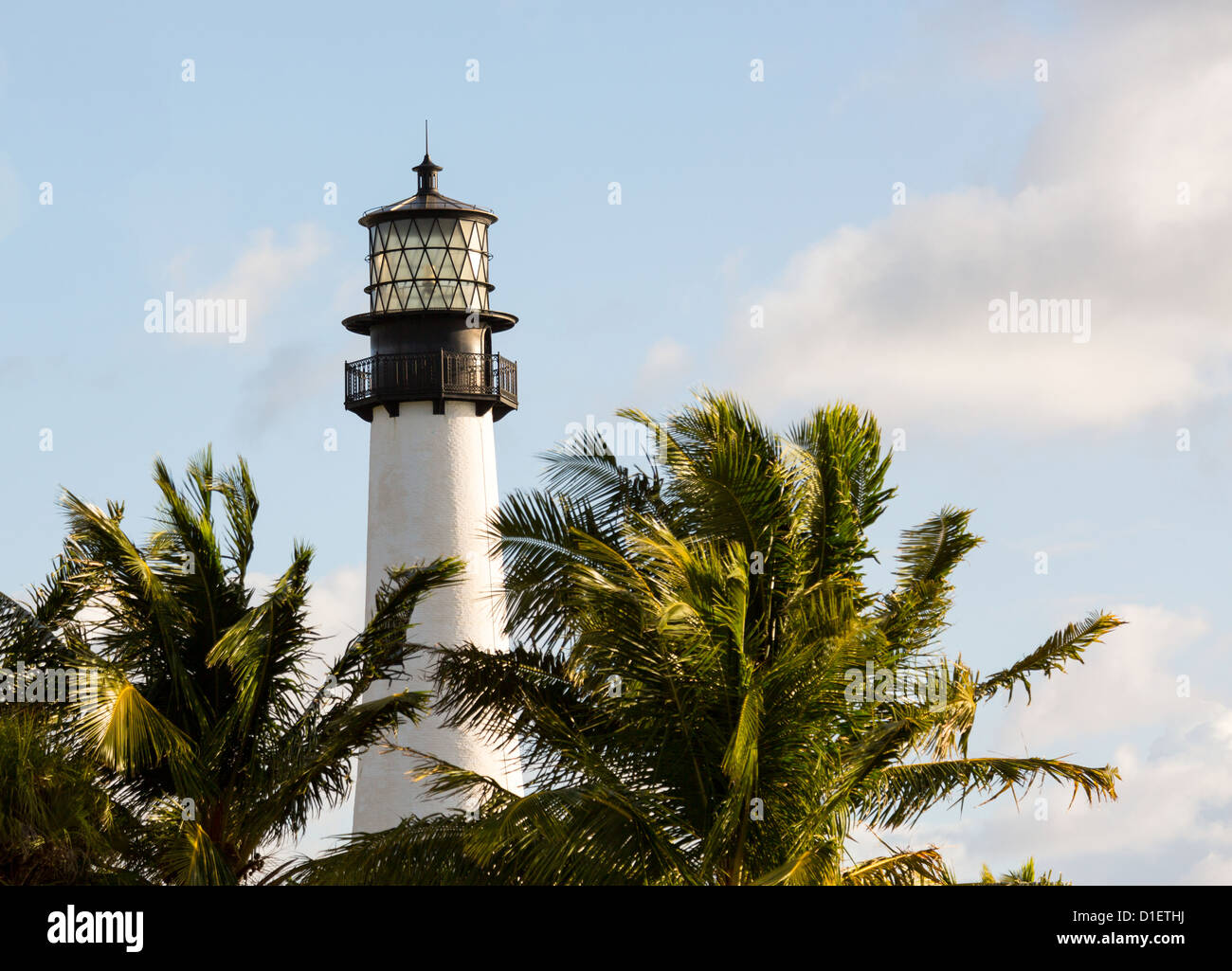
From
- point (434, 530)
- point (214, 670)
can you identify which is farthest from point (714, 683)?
point (434, 530)

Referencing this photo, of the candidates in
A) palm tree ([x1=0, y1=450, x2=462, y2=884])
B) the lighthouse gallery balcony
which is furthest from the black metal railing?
palm tree ([x1=0, y1=450, x2=462, y2=884])

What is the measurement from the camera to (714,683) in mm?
17094

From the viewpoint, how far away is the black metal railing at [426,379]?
32.6 metres

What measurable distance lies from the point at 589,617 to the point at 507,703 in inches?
91.1

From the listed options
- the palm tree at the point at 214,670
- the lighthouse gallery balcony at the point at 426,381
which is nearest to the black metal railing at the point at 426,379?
the lighthouse gallery balcony at the point at 426,381

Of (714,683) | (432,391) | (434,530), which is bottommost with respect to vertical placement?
(714,683)

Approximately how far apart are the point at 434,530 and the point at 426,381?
105 inches

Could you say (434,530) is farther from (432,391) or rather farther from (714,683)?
(714,683)

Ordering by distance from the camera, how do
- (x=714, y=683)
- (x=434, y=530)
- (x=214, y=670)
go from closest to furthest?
1. (x=714, y=683)
2. (x=214, y=670)
3. (x=434, y=530)
